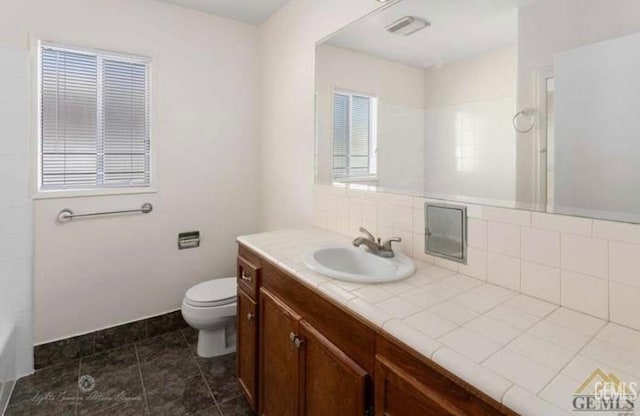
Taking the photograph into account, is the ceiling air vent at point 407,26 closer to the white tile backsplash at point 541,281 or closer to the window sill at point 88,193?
the white tile backsplash at point 541,281

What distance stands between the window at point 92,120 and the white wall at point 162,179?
0.10m

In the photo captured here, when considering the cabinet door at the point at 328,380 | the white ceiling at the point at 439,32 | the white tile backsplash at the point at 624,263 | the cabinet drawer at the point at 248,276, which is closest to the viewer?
the white tile backsplash at the point at 624,263

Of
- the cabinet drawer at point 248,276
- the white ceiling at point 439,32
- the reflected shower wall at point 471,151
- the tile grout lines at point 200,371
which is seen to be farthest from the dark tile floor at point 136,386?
the white ceiling at point 439,32

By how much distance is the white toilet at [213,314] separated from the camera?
2.08m

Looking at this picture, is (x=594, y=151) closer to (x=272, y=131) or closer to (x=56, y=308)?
(x=272, y=131)

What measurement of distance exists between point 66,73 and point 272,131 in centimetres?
135

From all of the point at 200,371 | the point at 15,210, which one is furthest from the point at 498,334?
the point at 15,210

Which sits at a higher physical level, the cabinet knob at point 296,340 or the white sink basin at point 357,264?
the white sink basin at point 357,264

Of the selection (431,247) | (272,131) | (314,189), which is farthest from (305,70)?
(431,247)

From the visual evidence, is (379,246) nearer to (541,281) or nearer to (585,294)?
(541,281)

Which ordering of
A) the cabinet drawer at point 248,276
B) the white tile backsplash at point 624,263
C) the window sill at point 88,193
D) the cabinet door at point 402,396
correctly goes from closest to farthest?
the cabinet door at point 402,396 → the white tile backsplash at point 624,263 → the cabinet drawer at point 248,276 → the window sill at point 88,193

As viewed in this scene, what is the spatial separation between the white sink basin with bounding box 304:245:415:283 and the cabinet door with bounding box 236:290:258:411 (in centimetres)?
42

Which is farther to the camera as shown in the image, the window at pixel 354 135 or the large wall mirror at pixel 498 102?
the window at pixel 354 135

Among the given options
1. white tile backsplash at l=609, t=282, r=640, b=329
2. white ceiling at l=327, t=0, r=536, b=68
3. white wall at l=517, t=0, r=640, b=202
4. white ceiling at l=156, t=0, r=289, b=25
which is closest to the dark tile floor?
white tile backsplash at l=609, t=282, r=640, b=329
